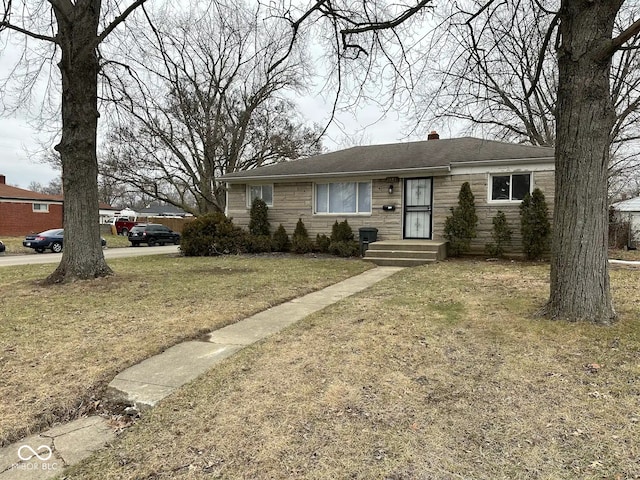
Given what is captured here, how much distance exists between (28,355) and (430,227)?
36.8 feet

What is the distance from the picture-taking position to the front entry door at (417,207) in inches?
511

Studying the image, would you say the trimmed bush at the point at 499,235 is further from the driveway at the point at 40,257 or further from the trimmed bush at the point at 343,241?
the driveway at the point at 40,257

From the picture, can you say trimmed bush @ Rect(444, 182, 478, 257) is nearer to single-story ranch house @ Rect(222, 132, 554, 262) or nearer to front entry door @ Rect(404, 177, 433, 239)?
single-story ranch house @ Rect(222, 132, 554, 262)

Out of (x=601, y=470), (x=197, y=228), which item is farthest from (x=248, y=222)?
(x=601, y=470)

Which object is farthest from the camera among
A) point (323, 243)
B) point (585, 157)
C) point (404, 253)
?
point (323, 243)

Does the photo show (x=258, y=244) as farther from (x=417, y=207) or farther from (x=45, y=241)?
(x=45, y=241)

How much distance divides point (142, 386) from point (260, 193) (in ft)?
41.7

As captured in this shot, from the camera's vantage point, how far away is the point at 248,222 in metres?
15.4

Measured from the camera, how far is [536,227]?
35.5 feet

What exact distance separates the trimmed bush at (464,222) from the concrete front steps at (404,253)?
0.42 meters

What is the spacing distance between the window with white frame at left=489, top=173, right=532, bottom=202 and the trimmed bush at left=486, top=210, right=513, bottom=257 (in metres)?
0.65

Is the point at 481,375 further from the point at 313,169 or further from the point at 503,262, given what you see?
the point at 313,169

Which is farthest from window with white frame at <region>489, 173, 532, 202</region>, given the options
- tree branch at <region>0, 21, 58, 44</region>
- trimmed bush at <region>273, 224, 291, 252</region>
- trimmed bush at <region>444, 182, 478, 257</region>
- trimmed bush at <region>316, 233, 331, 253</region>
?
tree branch at <region>0, 21, 58, 44</region>

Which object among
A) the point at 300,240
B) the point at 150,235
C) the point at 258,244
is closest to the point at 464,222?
the point at 300,240
